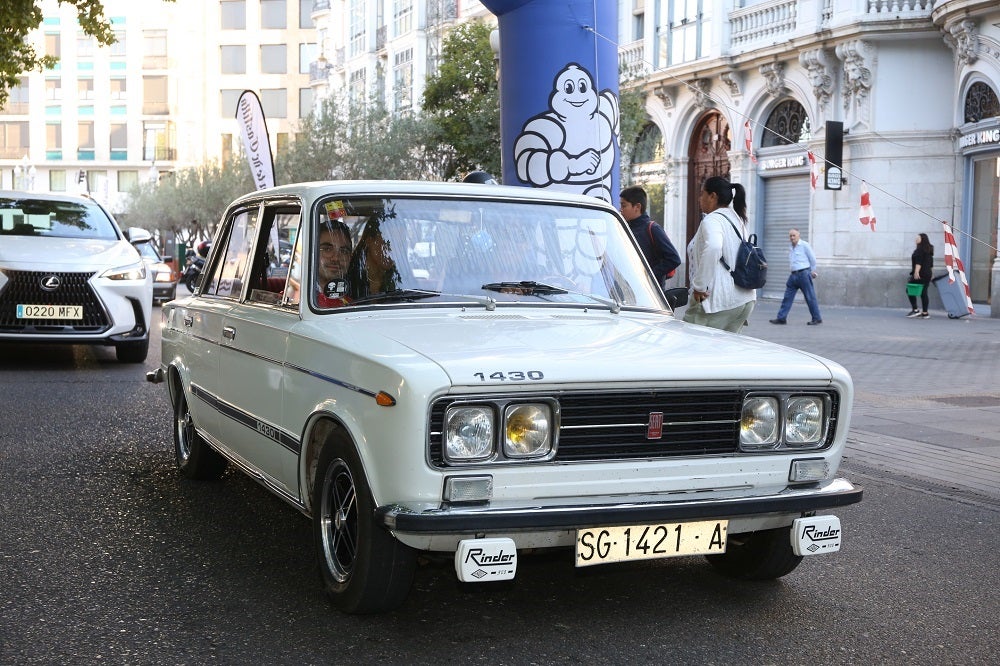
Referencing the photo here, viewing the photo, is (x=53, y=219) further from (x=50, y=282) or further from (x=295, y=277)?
(x=295, y=277)

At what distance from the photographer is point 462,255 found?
527 centimetres

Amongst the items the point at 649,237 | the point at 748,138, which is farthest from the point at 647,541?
the point at 748,138

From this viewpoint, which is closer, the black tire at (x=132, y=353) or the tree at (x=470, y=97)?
the black tire at (x=132, y=353)

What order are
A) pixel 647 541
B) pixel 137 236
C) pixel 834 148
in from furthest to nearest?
pixel 834 148 < pixel 137 236 < pixel 647 541

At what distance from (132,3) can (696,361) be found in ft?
320

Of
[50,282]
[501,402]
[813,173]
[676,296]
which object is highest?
[813,173]

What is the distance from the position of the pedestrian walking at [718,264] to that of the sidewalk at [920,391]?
47.8 inches

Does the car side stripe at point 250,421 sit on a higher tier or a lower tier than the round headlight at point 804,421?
lower

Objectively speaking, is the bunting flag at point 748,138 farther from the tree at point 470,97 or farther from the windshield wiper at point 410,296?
the windshield wiper at point 410,296

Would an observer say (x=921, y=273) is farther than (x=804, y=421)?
Yes

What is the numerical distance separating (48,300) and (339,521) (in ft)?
29.2

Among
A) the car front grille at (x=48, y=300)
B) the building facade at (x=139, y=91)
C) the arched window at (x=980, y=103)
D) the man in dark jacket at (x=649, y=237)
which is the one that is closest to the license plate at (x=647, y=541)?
the man in dark jacket at (x=649, y=237)

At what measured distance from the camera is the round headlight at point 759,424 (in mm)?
4418

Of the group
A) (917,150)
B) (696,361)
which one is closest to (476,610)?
(696,361)
